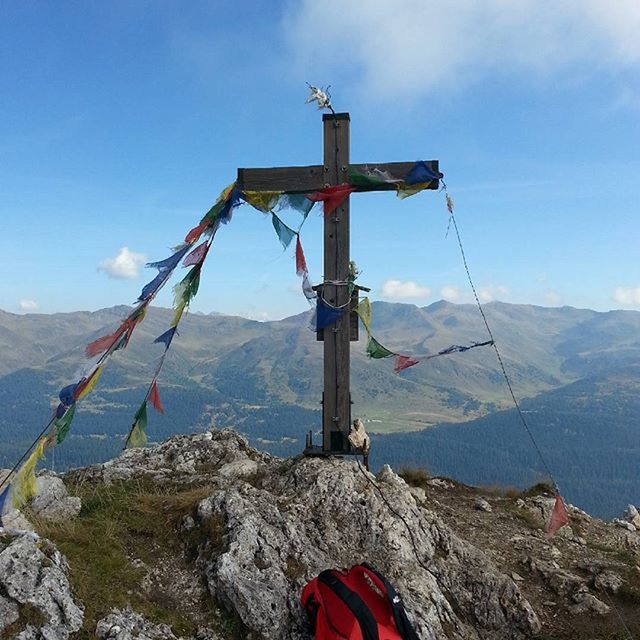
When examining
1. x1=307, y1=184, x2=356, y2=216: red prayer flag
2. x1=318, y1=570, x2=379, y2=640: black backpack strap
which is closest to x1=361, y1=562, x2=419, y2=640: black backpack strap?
x1=318, y1=570, x2=379, y2=640: black backpack strap

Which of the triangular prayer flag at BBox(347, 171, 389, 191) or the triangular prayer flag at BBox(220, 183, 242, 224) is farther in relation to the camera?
the triangular prayer flag at BBox(220, 183, 242, 224)

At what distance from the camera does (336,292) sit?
27.1 ft

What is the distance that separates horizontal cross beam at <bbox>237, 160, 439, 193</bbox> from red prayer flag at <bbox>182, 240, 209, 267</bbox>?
1.14 m

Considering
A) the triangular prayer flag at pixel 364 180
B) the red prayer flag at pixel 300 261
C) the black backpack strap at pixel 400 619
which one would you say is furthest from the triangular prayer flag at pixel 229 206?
the black backpack strap at pixel 400 619

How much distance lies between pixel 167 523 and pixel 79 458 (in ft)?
674

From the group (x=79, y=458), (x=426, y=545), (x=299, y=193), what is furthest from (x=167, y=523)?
(x=79, y=458)

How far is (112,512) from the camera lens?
6.82 m

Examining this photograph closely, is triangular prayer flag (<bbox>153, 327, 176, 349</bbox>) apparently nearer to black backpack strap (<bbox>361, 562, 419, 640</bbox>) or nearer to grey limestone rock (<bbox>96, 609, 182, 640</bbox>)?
grey limestone rock (<bbox>96, 609, 182, 640</bbox>)

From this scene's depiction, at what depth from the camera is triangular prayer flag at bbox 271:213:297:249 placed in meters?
8.68

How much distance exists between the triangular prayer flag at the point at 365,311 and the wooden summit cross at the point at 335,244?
0.22 m

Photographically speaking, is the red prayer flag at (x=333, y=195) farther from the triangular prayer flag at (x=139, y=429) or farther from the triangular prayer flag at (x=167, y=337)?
the triangular prayer flag at (x=139, y=429)

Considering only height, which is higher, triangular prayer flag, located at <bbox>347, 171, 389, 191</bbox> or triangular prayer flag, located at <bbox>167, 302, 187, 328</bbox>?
triangular prayer flag, located at <bbox>347, 171, 389, 191</bbox>

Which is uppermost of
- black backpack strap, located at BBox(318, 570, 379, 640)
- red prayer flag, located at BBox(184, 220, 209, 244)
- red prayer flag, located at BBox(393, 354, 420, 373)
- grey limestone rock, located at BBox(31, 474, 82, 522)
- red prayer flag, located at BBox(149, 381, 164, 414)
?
red prayer flag, located at BBox(184, 220, 209, 244)

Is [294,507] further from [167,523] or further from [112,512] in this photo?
[112,512]
